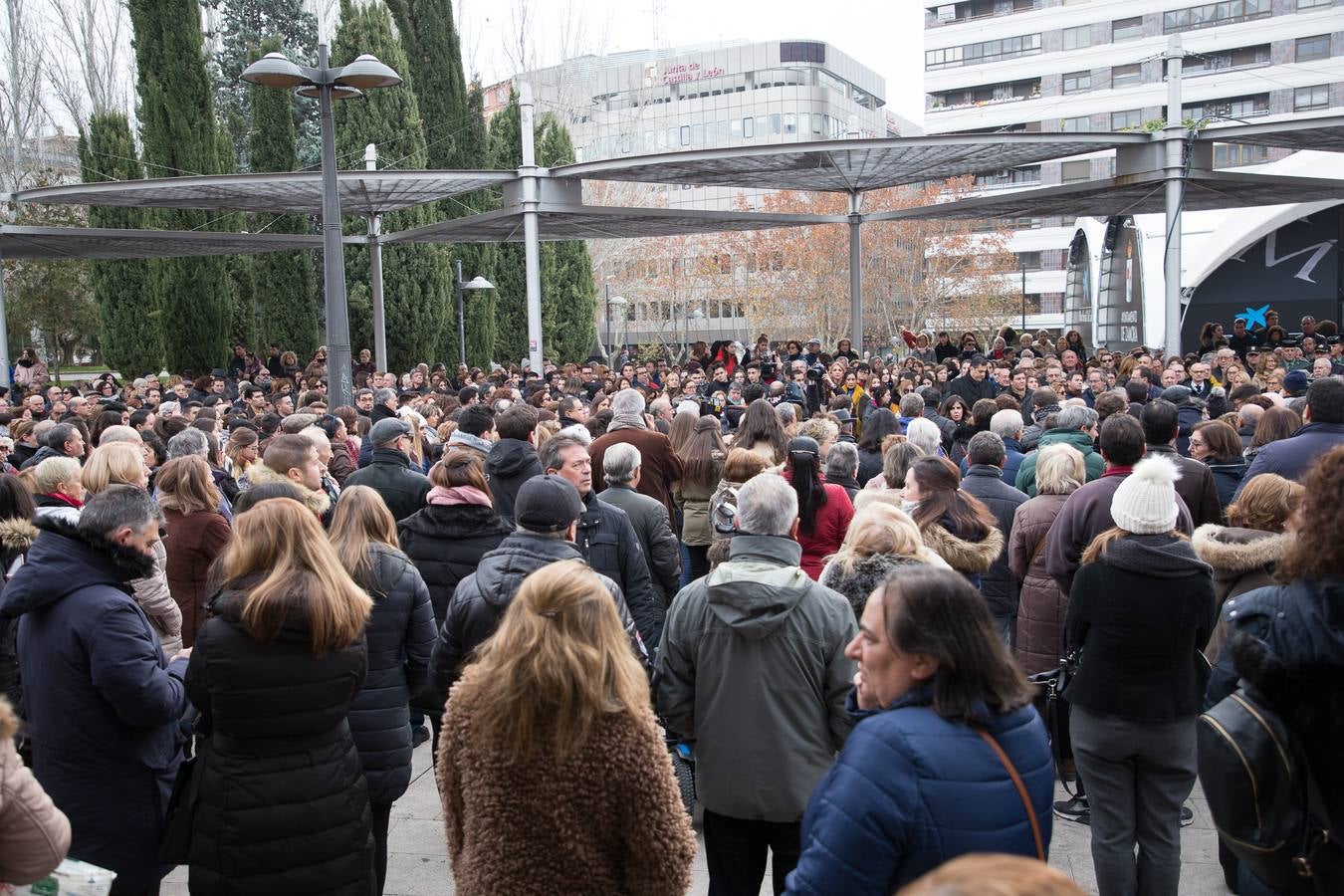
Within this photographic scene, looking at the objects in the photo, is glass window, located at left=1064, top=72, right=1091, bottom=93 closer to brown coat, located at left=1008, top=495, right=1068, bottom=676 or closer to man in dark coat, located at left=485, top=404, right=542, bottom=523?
brown coat, located at left=1008, top=495, right=1068, bottom=676

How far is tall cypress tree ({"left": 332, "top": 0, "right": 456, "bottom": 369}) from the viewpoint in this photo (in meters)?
28.8

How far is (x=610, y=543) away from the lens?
17.7 ft

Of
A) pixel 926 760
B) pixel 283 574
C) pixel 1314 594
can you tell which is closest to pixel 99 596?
pixel 283 574

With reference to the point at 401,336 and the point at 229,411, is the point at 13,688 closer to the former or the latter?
the point at 229,411

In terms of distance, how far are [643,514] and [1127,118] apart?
68.1m

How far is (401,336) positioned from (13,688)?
26.0 meters

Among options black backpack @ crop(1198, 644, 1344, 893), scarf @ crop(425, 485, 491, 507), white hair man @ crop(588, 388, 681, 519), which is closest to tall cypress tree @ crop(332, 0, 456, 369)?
white hair man @ crop(588, 388, 681, 519)

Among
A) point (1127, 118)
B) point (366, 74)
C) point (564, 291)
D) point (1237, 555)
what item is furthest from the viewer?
point (1127, 118)

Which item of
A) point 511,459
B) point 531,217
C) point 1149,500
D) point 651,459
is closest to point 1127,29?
point 531,217

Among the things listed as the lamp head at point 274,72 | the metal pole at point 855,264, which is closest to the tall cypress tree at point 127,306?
the metal pole at point 855,264

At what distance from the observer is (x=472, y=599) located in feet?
13.6

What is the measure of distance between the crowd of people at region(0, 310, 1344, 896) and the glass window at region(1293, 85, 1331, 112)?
62875mm

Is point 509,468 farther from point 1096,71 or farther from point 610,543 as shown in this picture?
point 1096,71

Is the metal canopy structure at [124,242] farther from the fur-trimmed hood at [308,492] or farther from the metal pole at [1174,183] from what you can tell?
the metal pole at [1174,183]
